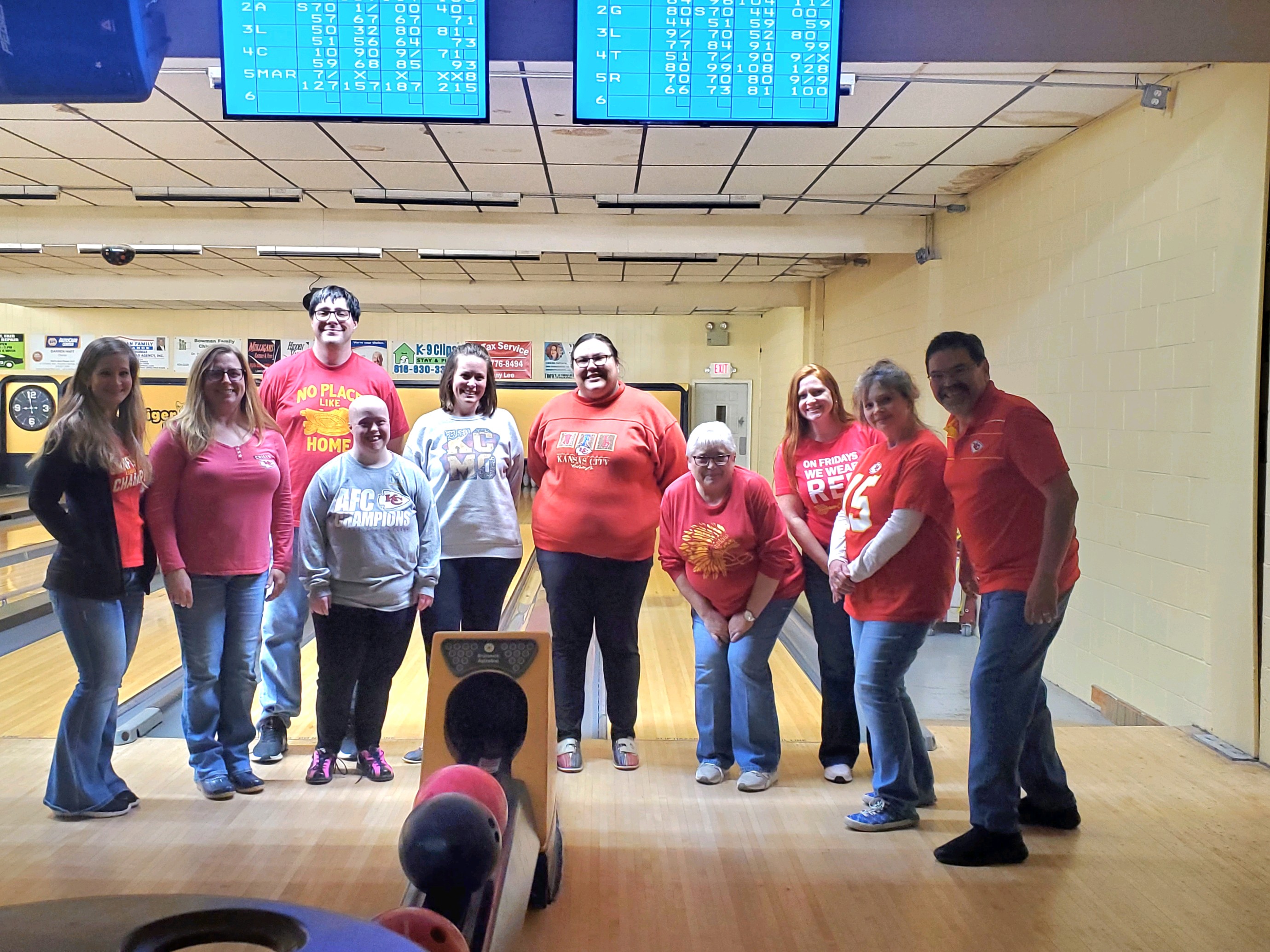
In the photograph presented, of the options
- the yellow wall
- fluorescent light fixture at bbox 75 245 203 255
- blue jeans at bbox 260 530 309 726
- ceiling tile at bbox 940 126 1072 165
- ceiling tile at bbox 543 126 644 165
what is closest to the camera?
blue jeans at bbox 260 530 309 726

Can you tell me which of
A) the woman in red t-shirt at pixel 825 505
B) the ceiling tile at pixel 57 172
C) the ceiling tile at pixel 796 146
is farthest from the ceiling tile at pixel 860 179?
the ceiling tile at pixel 57 172

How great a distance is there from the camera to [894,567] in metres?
2.52


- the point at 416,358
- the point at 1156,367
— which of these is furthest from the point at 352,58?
the point at 416,358

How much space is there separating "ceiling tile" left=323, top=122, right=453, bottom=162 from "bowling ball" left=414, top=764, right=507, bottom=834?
371 centimetres

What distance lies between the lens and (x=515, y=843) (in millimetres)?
1827

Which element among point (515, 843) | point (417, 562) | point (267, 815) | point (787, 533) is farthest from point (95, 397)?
point (787, 533)

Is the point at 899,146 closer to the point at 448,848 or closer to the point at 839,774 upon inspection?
the point at 839,774

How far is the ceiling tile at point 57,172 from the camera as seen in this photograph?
561 cm

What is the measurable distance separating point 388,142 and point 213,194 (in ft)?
6.23

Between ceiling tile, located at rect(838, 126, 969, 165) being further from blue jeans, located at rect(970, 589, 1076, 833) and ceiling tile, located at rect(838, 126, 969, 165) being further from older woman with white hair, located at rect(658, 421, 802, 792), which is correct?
blue jeans, located at rect(970, 589, 1076, 833)

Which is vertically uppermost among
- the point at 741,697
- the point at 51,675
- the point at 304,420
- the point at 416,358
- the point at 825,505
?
the point at 416,358

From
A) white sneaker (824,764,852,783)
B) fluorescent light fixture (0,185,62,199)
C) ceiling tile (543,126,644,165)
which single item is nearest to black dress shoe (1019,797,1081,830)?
white sneaker (824,764,852,783)

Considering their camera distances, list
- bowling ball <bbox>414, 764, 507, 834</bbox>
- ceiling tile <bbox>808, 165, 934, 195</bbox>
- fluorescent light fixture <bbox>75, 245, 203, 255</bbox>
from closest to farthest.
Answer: bowling ball <bbox>414, 764, 507, 834</bbox>, ceiling tile <bbox>808, 165, 934, 195</bbox>, fluorescent light fixture <bbox>75, 245, 203, 255</bbox>

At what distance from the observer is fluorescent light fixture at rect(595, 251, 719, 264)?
8195 mm
